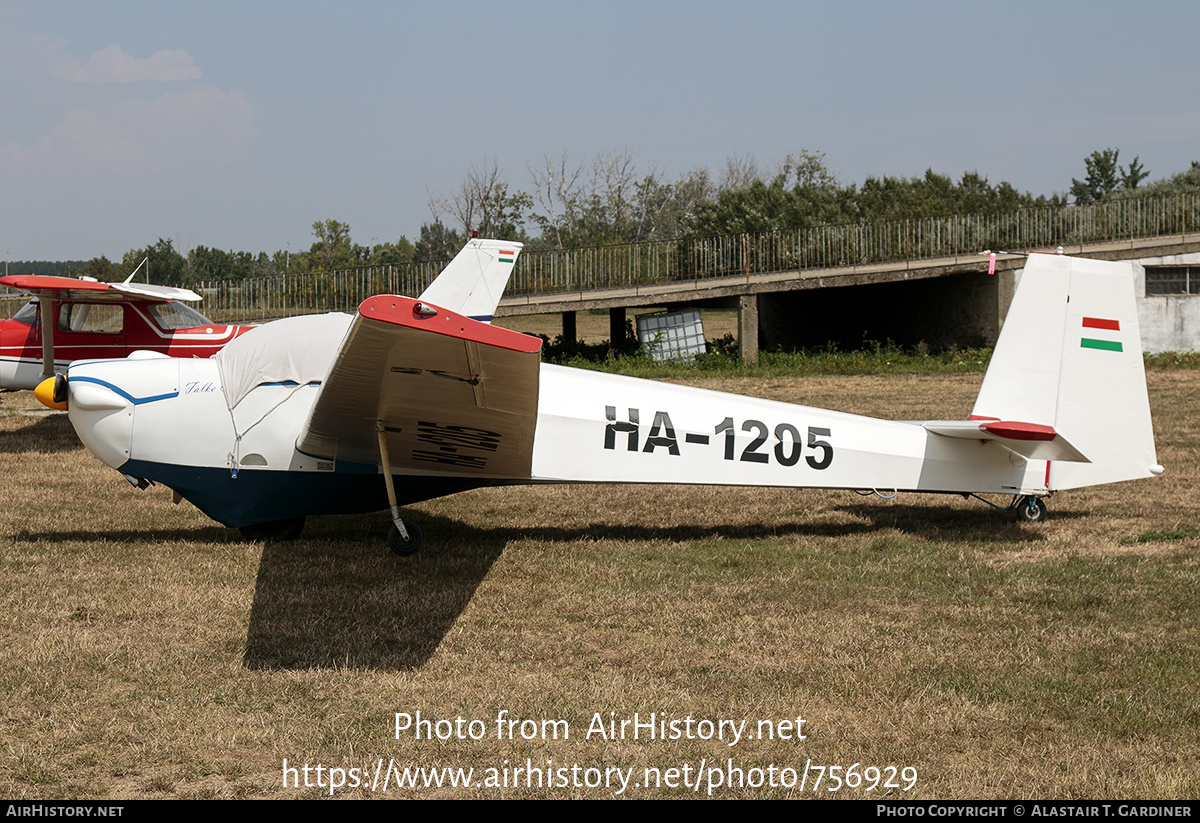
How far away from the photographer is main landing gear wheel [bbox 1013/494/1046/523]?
25.1 ft

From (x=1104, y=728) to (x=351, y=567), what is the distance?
184 inches

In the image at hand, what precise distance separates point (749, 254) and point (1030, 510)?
663 inches

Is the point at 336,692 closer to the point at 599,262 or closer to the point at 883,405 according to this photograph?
the point at 883,405

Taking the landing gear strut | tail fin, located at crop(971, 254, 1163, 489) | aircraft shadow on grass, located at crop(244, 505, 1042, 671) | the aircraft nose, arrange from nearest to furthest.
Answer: aircraft shadow on grass, located at crop(244, 505, 1042, 671), the landing gear strut, the aircraft nose, tail fin, located at crop(971, 254, 1163, 489)

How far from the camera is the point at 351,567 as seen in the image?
676cm

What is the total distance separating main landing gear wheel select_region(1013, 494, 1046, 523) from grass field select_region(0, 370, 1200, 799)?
12cm

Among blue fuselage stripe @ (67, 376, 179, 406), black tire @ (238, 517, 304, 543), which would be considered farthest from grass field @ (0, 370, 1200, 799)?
blue fuselage stripe @ (67, 376, 179, 406)

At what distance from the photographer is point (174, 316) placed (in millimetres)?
13648

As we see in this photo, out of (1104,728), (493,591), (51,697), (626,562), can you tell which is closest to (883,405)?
(626,562)

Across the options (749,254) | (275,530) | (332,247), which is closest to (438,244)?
(332,247)

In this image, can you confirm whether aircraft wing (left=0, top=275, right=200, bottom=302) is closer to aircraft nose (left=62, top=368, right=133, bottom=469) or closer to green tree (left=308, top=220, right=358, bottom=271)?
aircraft nose (left=62, top=368, right=133, bottom=469)

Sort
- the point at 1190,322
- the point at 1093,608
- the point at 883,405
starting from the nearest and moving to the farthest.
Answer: the point at 1093,608
the point at 883,405
the point at 1190,322
